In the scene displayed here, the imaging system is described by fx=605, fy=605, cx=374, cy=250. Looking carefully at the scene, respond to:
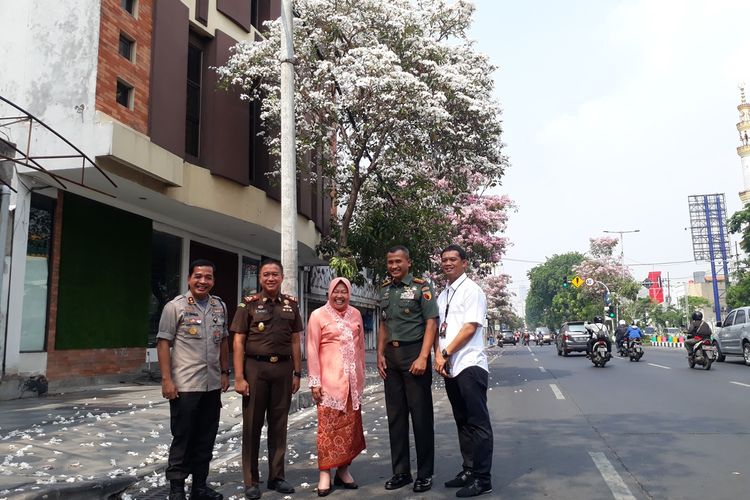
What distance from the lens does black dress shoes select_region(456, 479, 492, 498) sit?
4.53m

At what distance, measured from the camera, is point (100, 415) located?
8.46 meters

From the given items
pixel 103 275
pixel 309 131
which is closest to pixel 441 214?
pixel 309 131

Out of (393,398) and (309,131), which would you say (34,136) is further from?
(393,398)

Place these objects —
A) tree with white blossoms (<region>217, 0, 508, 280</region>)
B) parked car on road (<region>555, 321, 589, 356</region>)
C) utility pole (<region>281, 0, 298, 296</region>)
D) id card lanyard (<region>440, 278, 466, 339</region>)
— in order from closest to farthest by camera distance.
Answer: id card lanyard (<region>440, 278, 466, 339</region>)
utility pole (<region>281, 0, 298, 296</region>)
tree with white blossoms (<region>217, 0, 508, 280</region>)
parked car on road (<region>555, 321, 589, 356</region>)

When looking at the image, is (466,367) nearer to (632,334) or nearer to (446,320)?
(446,320)

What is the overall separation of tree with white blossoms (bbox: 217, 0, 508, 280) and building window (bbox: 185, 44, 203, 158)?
68cm

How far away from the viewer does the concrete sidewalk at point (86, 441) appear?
492 centimetres

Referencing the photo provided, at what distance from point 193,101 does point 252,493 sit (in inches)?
442

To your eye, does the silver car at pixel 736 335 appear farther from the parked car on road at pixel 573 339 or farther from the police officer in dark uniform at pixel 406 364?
the police officer in dark uniform at pixel 406 364

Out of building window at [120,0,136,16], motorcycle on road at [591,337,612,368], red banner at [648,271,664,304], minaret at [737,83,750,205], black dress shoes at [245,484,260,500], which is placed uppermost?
minaret at [737,83,750,205]

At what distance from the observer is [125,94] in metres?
11.7

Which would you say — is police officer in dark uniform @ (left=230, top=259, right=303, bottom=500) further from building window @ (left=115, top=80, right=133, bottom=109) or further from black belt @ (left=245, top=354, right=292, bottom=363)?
building window @ (left=115, top=80, right=133, bottom=109)

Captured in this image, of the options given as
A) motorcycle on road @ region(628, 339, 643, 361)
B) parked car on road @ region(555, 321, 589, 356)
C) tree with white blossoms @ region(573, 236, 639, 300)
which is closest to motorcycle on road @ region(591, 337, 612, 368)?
motorcycle on road @ region(628, 339, 643, 361)

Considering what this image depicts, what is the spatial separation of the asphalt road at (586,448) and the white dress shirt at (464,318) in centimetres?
101
